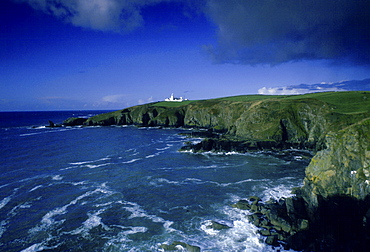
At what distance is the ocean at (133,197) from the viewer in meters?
21.2

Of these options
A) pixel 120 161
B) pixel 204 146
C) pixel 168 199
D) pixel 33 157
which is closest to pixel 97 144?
pixel 33 157

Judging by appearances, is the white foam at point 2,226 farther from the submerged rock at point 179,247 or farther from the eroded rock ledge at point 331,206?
the eroded rock ledge at point 331,206

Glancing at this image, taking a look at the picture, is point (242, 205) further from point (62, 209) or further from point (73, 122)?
point (73, 122)

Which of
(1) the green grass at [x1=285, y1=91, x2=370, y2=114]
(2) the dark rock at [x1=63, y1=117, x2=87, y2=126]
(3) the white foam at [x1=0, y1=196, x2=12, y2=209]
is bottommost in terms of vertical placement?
(3) the white foam at [x1=0, y1=196, x2=12, y2=209]

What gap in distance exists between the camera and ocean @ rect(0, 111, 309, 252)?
21234 millimetres

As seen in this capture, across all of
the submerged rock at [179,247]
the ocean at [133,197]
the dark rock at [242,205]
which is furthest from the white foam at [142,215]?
the dark rock at [242,205]

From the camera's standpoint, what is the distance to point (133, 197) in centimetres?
3083

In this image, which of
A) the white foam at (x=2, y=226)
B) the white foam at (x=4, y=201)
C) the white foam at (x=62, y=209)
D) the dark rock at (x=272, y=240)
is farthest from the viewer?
the white foam at (x=4, y=201)

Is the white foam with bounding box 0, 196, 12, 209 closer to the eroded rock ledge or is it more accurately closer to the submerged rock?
the submerged rock

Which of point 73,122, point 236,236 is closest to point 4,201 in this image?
point 236,236

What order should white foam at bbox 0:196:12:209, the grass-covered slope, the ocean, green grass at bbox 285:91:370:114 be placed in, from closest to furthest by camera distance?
the ocean < white foam at bbox 0:196:12:209 < the grass-covered slope < green grass at bbox 285:91:370:114

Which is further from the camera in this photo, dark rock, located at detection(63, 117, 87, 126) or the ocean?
dark rock, located at detection(63, 117, 87, 126)

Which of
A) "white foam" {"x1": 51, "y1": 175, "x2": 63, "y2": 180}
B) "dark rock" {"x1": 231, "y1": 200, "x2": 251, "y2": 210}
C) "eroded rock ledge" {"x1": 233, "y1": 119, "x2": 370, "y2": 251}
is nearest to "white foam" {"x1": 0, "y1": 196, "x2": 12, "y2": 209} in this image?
"white foam" {"x1": 51, "y1": 175, "x2": 63, "y2": 180}

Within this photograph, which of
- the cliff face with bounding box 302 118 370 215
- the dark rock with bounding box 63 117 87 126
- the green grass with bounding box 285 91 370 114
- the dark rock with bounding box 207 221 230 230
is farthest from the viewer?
the dark rock with bounding box 63 117 87 126
